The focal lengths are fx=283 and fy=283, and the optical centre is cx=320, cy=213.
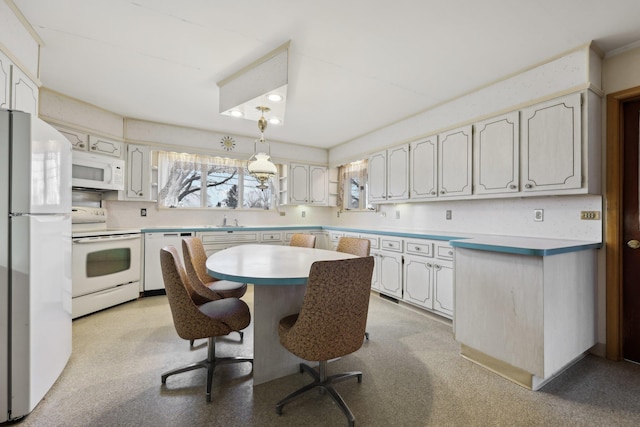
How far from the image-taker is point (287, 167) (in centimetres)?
529

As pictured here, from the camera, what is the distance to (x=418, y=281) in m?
3.24

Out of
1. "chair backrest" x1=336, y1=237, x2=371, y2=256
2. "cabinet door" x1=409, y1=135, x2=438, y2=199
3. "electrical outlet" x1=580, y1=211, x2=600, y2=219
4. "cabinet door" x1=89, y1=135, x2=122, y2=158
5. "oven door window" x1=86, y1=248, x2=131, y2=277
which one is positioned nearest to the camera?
"electrical outlet" x1=580, y1=211, x2=600, y2=219

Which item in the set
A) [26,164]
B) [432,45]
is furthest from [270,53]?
[26,164]

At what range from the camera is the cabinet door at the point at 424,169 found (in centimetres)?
342

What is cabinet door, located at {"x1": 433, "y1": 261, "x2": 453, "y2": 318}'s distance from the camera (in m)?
2.88

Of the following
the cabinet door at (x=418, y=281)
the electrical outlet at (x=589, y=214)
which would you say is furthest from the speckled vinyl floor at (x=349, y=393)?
the electrical outlet at (x=589, y=214)

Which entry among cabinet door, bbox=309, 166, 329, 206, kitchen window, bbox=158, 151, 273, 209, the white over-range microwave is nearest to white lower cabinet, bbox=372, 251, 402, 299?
cabinet door, bbox=309, 166, 329, 206

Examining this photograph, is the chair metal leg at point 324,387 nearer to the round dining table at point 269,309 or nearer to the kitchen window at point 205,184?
the round dining table at point 269,309

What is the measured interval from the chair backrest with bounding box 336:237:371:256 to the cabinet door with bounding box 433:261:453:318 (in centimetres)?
95

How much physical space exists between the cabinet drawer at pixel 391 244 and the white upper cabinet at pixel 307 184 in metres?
2.07

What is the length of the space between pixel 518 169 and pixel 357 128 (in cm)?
239

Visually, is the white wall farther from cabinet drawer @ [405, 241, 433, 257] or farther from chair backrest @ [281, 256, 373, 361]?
cabinet drawer @ [405, 241, 433, 257]

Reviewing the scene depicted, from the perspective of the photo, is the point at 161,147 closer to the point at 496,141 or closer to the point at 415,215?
the point at 415,215

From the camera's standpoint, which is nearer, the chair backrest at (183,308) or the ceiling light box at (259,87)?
the chair backrest at (183,308)
